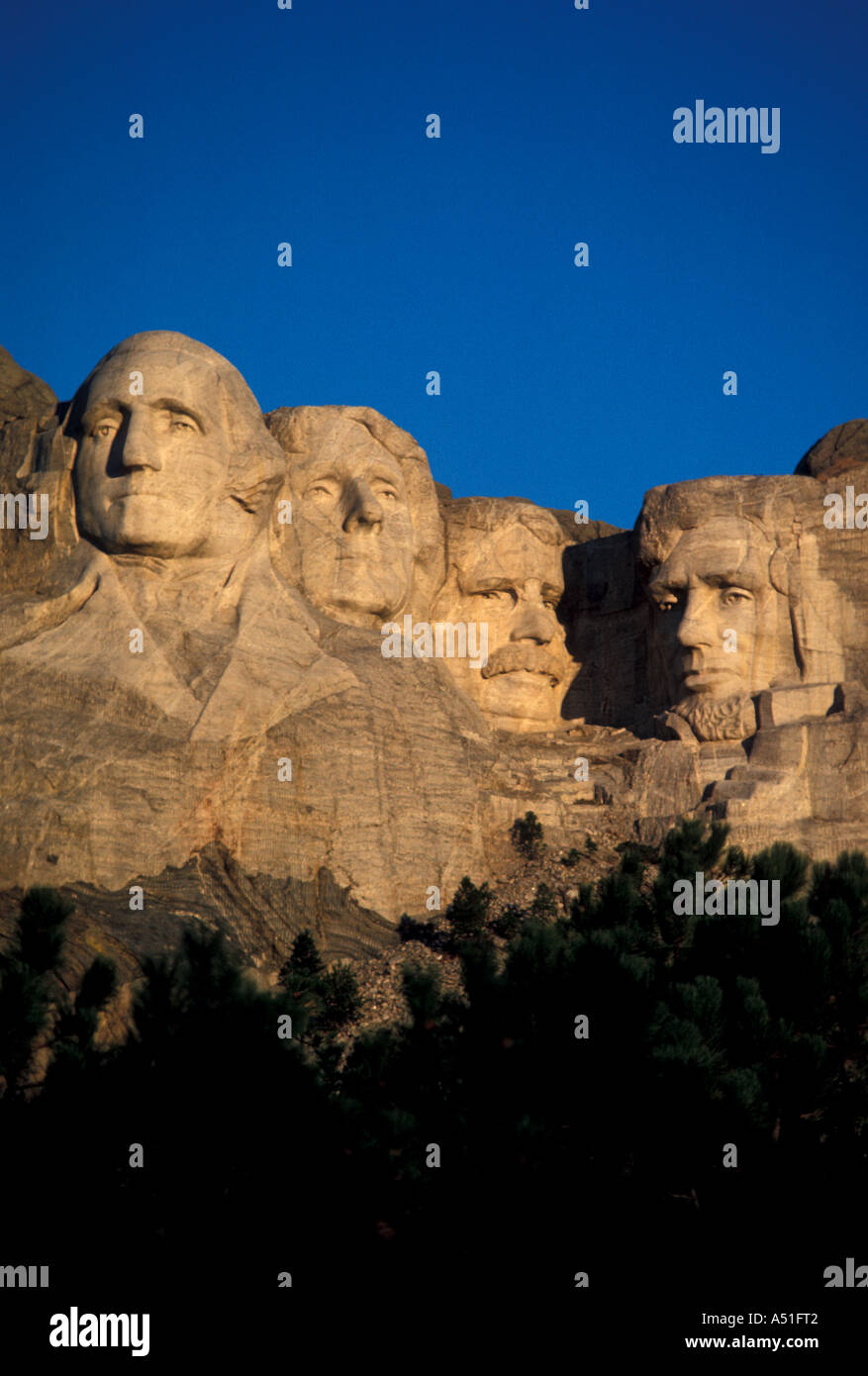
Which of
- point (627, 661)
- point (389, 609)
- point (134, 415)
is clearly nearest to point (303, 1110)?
point (134, 415)

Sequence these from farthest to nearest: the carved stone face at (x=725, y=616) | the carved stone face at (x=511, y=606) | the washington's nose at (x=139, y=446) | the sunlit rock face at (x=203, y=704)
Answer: the carved stone face at (x=511, y=606)
the carved stone face at (x=725, y=616)
the washington's nose at (x=139, y=446)
the sunlit rock face at (x=203, y=704)

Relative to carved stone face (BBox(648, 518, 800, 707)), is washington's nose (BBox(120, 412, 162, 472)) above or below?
above

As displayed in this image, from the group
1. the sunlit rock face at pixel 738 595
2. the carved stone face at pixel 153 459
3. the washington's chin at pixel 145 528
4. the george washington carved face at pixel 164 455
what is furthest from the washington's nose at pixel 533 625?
the washington's chin at pixel 145 528

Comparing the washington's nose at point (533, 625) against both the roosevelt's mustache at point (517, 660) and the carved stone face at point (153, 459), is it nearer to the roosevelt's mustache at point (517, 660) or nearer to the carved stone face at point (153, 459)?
the roosevelt's mustache at point (517, 660)

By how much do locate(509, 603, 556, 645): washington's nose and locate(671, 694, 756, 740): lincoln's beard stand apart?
9.01 ft

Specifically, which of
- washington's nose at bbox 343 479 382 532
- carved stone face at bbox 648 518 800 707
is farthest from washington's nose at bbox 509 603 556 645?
washington's nose at bbox 343 479 382 532


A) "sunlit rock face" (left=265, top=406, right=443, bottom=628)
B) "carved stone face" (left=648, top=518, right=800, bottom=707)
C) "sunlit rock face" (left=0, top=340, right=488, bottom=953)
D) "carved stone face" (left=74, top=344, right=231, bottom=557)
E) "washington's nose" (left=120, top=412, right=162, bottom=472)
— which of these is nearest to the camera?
"sunlit rock face" (left=0, top=340, right=488, bottom=953)

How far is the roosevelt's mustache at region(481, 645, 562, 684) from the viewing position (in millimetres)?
24734

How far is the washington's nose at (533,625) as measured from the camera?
24.8 meters

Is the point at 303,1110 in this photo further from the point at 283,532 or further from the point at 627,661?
the point at 627,661

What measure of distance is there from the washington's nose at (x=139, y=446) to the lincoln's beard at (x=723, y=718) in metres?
6.90

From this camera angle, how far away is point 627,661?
82.3 feet

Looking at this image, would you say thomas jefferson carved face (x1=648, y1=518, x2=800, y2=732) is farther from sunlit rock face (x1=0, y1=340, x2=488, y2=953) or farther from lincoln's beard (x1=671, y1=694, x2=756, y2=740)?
sunlit rock face (x1=0, y1=340, x2=488, y2=953)

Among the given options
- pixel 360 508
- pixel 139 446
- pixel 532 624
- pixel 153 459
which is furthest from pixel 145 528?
pixel 532 624
